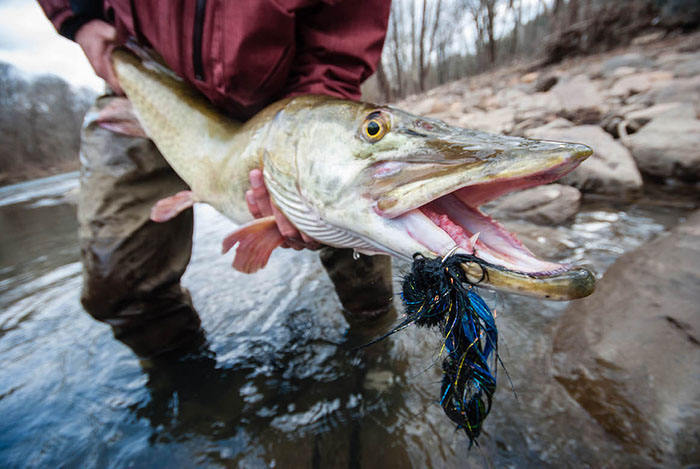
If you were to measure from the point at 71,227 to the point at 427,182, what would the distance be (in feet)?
24.4

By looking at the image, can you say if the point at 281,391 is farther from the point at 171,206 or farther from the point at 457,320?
the point at 457,320

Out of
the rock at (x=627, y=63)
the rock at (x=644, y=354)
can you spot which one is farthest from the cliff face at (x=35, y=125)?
the rock at (x=627, y=63)

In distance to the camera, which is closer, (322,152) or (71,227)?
(322,152)

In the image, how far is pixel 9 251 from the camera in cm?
519

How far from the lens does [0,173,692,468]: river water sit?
4.17ft

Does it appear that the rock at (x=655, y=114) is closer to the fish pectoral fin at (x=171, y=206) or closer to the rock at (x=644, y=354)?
the rock at (x=644, y=354)

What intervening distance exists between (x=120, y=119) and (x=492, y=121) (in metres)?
6.28

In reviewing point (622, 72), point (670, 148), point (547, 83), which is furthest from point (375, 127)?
point (547, 83)

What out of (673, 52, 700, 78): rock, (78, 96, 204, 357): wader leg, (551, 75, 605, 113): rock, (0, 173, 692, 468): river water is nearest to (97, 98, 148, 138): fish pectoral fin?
(78, 96, 204, 357): wader leg

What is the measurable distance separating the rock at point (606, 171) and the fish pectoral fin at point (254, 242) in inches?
134

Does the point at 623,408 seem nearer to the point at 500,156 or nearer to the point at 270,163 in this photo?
the point at 500,156

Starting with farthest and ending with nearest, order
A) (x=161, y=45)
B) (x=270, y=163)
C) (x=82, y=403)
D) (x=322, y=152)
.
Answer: (x=82, y=403) → (x=161, y=45) → (x=270, y=163) → (x=322, y=152)

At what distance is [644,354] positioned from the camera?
4.01 ft

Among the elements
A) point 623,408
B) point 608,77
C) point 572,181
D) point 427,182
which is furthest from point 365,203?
point 608,77
